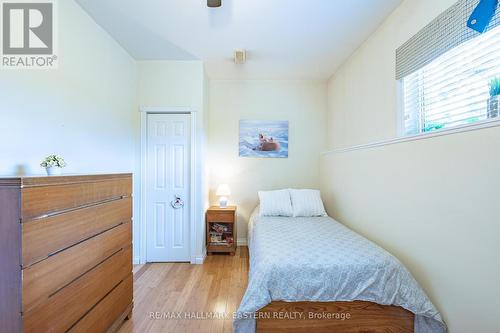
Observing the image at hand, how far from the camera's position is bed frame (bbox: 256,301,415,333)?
1494 mm

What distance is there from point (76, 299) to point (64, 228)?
431 millimetres

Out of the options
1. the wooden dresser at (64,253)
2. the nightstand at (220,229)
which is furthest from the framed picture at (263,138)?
the wooden dresser at (64,253)

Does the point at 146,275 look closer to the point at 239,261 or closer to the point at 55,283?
the point at 239,261

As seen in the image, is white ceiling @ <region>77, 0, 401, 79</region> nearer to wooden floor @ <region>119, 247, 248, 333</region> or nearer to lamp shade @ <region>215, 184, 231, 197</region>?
lamp shade @ <region>215, 184, 231, 197</region>

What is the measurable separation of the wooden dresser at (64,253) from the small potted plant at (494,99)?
232 centimetres

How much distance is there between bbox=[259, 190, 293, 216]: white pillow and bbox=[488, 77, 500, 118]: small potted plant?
209 centimetres

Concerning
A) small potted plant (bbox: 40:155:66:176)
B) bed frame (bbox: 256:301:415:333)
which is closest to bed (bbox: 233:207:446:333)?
bed frame (bbox: 256:301:415:333)

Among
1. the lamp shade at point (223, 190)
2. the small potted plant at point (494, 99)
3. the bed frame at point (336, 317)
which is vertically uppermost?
the small potted plant at point (494, 99)

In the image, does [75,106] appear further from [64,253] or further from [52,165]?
[64,253]

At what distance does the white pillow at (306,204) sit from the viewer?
9.62ft

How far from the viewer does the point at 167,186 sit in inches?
118

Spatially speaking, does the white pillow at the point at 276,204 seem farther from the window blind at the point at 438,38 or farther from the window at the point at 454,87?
the window blind at the point at 438,38

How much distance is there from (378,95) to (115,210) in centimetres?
255

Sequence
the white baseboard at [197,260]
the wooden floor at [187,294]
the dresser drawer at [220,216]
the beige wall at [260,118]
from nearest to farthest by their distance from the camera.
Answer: the wooden floor at [187,294] < the white baseboard at [197,260] < the dresser drawer at [220,216] < the beige wall at [260,118]
